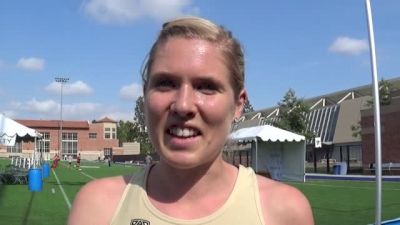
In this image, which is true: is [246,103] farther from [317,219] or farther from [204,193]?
[317,219]

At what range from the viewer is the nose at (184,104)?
153 cm

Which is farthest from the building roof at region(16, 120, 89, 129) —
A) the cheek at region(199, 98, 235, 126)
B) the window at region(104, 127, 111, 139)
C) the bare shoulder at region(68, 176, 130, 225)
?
the cheek at region(199, 98, 235, 126)

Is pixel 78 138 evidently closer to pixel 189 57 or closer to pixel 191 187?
pixel 191 187

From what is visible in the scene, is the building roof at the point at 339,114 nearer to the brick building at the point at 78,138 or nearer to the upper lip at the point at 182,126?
the brick building at the point at 78,138

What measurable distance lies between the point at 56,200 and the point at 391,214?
33.0ft

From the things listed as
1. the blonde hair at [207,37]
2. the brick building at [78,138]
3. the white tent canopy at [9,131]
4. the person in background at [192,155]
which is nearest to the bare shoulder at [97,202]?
the person in background at [192,155]

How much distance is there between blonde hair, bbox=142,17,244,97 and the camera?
1.65 meters

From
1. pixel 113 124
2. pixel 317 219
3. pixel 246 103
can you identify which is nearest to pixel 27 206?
pixel 317 219

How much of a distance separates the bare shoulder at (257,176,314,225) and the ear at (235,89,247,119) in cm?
29

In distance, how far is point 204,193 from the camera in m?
1.69

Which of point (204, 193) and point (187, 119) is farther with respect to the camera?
point (204, 193)

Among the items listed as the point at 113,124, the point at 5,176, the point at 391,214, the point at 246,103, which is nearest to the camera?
the point at 246,103

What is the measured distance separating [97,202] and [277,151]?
25819mm

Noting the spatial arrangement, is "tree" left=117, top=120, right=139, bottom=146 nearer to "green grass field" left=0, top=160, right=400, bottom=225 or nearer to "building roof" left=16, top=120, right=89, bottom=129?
"building roof" left=16, top=120, right=89, bottom=129
